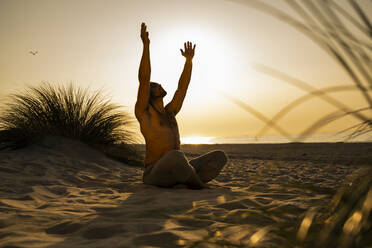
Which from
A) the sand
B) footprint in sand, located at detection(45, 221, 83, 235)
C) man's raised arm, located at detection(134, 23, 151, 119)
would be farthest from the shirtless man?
footprint in sand, located at detection(45, 221, 83, 235)

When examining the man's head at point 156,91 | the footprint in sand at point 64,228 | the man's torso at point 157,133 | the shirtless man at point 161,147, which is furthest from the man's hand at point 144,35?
the footprint in sand at point 64,228

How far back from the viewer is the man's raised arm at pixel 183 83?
368 cm

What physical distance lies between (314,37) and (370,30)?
173 mm

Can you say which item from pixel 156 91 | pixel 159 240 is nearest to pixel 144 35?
pixel 156 91

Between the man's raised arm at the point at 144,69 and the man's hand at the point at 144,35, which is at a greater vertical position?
the man's hand at the point at 144,35

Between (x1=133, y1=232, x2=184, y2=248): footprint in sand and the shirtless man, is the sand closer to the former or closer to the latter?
(x1=133, y1=232, x2=184, y2=248): footprint in sand

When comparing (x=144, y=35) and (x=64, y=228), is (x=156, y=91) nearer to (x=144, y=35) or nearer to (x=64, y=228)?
(x=144, y=35)

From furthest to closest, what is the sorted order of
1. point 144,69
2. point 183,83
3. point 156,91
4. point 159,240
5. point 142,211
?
1. point 183,83
2. point 156,91
3. point 144,69
4. point 142,211
5. point 159,240

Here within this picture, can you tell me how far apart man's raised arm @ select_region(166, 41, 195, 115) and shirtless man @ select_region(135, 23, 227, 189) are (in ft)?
0.31

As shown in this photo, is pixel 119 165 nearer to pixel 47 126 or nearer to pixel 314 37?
pixel 47 126

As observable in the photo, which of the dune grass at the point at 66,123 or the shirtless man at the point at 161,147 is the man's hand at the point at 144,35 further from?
the dune grass at the point at 66,123

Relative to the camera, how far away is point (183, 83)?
3822mm

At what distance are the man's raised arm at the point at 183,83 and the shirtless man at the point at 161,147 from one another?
95 millimetres

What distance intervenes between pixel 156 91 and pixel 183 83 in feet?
1.83
